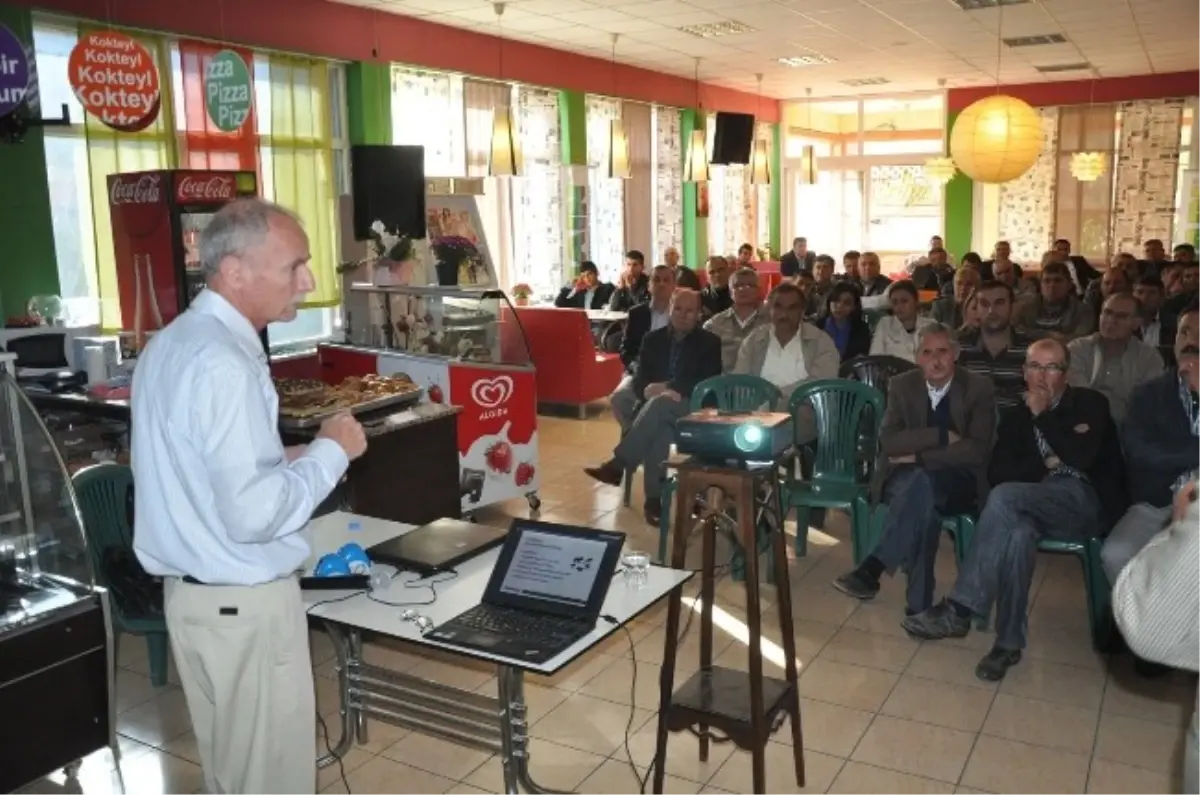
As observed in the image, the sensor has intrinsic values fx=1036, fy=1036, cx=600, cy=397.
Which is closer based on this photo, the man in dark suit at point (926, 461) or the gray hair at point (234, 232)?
the gray hair at point (234, 232)

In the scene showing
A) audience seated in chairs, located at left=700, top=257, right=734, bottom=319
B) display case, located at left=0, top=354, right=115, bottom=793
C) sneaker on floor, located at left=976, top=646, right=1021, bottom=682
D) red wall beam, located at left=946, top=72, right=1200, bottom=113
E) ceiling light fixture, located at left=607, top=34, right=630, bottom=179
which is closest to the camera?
display case, located at left=0, top=354, right=115, bottom=793

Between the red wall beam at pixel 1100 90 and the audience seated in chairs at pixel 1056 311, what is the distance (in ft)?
26.8

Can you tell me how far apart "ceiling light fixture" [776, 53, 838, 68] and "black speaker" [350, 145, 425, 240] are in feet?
20.5

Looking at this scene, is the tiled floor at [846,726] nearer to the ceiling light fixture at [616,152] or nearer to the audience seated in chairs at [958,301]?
the audience seated in chairs at [958,301]

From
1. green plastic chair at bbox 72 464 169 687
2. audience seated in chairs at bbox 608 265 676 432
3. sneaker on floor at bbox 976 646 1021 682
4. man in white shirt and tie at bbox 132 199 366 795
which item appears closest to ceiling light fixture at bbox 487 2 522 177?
audience seated in chairs at bbox 608 265 676 432

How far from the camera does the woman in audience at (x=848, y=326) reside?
6.47 m

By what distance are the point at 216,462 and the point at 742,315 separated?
194 inches

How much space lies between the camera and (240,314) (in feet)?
7.23

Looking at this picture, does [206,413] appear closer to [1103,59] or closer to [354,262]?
[354,262]

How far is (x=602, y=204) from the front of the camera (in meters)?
12.0

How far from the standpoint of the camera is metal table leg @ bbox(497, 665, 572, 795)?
2.59 metres

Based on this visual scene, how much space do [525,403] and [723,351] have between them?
1.36m

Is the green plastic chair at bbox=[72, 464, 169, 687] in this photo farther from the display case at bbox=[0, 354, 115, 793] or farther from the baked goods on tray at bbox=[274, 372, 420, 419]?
the baked goods on tray at bbox=[274, 372, 420, 419]

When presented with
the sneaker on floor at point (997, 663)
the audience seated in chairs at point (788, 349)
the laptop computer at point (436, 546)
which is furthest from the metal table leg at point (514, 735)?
the audience seated in chairs at point (788, 349)
